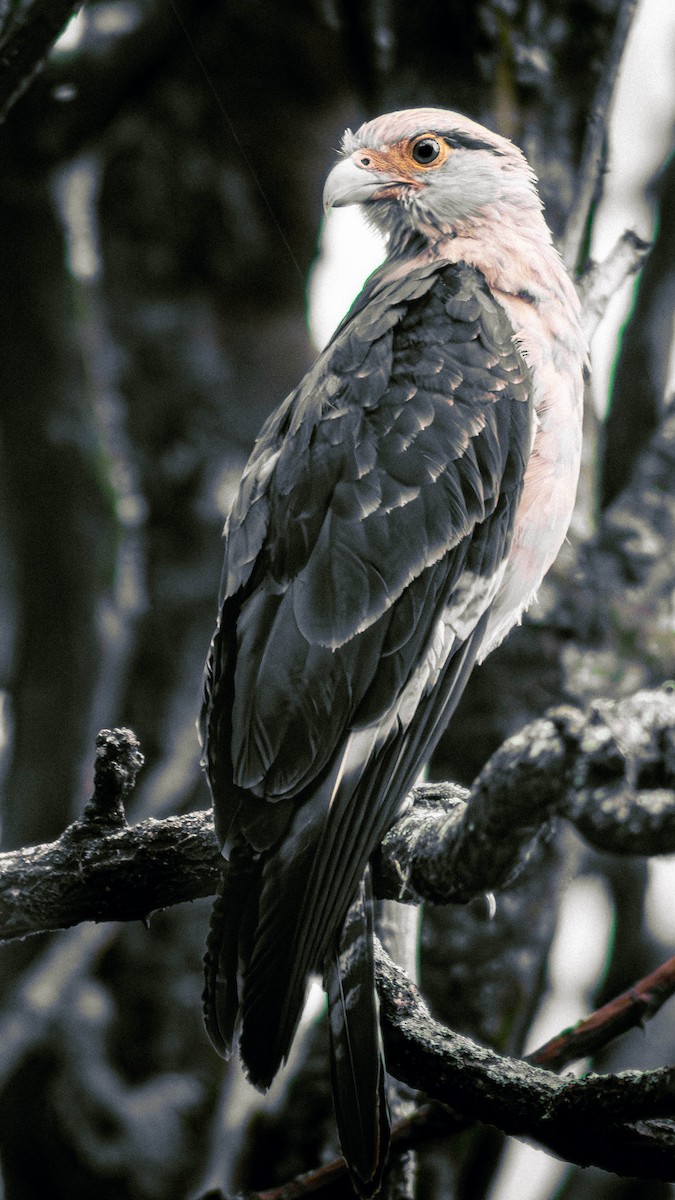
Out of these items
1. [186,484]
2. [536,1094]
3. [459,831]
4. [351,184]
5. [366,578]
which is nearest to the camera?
[536,1094]

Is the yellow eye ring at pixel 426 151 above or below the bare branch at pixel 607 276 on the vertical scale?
above

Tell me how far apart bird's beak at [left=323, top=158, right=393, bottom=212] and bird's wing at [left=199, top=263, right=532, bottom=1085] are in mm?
292

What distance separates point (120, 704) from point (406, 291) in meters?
1.49

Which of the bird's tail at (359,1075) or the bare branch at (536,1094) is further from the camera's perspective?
the bird's tail at (359,1075)

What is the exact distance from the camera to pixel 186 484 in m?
3.22

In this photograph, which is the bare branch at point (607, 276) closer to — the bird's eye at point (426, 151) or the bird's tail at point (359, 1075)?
the bird's eye at point (426, 151)

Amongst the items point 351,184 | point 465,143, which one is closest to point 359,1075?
point 351,184

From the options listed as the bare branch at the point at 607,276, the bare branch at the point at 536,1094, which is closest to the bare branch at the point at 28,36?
the bare branch at the point at 607,276

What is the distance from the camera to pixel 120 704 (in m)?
3.01

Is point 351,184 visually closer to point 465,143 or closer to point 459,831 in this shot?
point 465,143

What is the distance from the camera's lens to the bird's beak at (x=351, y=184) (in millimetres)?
2189

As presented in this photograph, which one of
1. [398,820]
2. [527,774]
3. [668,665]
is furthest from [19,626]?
[527,774]

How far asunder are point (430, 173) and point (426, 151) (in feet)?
0.15

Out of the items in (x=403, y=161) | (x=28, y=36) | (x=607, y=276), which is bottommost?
(x=607, y=276)
